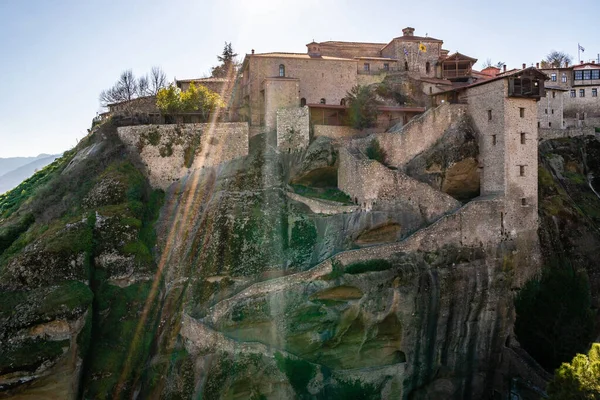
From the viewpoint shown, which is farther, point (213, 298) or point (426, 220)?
point (426, 220)

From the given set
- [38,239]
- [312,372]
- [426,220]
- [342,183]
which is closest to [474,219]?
[426,220]

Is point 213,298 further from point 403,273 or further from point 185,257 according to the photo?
point 403,273

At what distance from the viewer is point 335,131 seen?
128ft

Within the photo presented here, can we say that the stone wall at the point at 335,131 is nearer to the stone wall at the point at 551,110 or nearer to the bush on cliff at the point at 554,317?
the bush on cliff at the point at 554,317

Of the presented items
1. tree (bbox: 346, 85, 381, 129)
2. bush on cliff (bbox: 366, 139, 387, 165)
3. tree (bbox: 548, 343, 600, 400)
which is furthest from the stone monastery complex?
tree (bbox: 548, 343, 600, 400)

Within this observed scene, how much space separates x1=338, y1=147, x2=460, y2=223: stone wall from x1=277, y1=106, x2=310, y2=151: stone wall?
596cm

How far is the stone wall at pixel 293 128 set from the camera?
38156 millimetres

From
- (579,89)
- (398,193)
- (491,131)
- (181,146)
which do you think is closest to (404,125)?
(491,131)

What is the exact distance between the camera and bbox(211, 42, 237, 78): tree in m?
54.2

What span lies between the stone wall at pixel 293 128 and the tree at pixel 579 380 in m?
21.0

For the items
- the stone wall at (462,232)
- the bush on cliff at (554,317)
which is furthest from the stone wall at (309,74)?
the bush on cliff at (554,317)

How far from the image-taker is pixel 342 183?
119ft

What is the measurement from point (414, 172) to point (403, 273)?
26.0ft

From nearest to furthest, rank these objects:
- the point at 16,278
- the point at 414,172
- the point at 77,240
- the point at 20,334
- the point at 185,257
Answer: the point at 20,334, the point at 16,278, the point at 77,240, the point at 185,257, the point at 414,172
